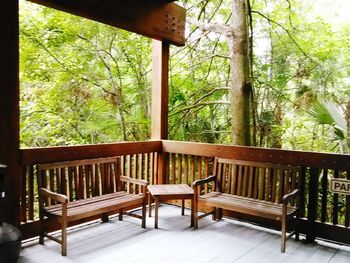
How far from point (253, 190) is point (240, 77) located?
2.20 metres

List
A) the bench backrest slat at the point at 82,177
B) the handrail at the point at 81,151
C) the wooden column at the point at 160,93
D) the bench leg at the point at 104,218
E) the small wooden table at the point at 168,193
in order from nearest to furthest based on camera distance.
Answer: the handrail at the point at 81,151
the bench backrest slat at the point at 82,177
the small wooden table at the point at 168,193
the bench leg at the point at 104,218
the wooden column at the point at 160,93

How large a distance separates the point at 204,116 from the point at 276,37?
2488mm

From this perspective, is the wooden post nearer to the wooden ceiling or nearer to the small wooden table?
the small wooden table

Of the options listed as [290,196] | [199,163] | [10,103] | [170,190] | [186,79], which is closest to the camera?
[10,103]

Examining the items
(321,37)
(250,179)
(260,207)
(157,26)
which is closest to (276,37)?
(321,37)

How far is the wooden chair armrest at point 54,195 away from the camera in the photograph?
9.62ft

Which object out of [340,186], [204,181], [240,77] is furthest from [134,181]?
[240,77]

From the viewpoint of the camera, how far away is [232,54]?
17.7ft

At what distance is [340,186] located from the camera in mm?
3299

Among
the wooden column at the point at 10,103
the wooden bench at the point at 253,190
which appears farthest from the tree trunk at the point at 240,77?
the wooden column at the point at 10,103

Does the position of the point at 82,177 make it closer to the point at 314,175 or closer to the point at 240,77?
the point at 314,175

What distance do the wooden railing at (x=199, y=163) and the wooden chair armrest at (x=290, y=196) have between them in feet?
0.57

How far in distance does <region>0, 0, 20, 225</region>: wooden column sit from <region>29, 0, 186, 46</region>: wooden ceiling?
0.36 m

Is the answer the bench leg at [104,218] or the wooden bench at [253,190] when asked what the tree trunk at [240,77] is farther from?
the bench leg at [104,218]
